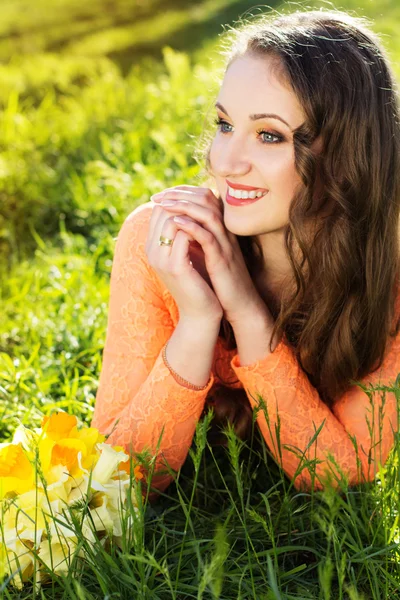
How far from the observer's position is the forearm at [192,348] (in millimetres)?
2154

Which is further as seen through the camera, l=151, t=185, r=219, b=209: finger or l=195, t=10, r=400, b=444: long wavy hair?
l=151, t=185, r=219, b=209: finger

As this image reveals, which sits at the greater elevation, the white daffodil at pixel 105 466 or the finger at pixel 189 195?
the finger at pixel 189 195

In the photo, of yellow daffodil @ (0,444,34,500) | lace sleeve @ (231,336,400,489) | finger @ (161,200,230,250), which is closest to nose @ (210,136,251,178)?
finger @ (161,200,230,250)

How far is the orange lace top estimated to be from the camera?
2193 millimetres

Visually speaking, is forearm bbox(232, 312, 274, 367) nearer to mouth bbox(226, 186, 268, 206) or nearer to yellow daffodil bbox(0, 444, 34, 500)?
mouth bbox(226, 186, 268, 206)

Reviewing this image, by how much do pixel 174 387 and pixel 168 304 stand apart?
31 centimetres

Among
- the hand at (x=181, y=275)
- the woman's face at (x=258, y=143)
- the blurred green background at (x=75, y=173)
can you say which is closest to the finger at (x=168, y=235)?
the hand at (x=181, y=275)

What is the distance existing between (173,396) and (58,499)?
0.47 m

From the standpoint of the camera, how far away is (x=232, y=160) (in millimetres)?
2127

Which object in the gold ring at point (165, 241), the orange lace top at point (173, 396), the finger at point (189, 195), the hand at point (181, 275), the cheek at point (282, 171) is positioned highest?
the cheek at point (282, 171)

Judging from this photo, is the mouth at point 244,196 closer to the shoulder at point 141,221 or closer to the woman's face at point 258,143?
the woman's face at point 258,143

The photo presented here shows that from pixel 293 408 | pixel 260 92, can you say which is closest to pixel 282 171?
pixel 260 92

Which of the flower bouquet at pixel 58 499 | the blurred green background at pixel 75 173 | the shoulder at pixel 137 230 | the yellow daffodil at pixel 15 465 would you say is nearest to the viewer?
the flower bouquet at pixel 58 499

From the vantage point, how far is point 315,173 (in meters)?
2.11
